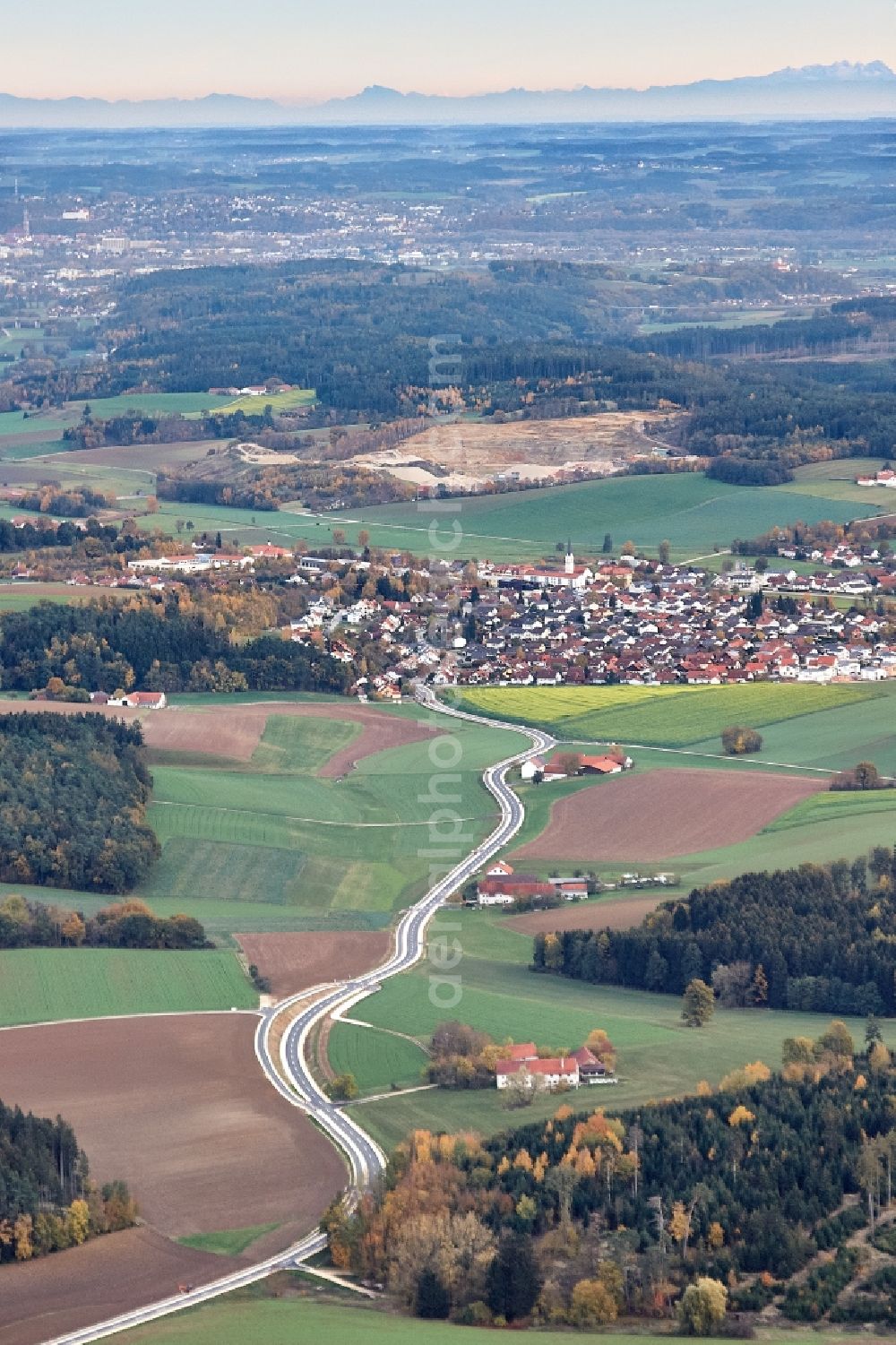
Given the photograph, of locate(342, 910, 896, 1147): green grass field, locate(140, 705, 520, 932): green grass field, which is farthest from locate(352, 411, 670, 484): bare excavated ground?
locate(342, 910, 896, 1147): green grass field

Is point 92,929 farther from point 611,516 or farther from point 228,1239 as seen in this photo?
point 611,516

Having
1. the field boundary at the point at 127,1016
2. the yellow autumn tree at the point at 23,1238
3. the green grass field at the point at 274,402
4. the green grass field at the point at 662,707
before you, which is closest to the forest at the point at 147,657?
the green grass field at the point at 662,707

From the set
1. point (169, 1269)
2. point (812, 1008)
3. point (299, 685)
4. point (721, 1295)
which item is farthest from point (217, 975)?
point (299, 685)

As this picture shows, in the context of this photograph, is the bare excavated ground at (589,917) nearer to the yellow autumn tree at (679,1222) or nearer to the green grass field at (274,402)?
the yellow autumn tree at (679,1222)

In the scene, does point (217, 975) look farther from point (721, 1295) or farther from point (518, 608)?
point (518, 608)

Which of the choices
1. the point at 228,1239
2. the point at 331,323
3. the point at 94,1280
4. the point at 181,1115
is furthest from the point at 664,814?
the point at 331,323
